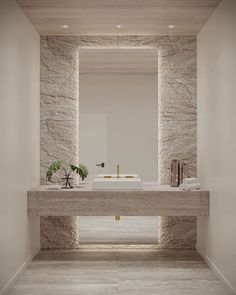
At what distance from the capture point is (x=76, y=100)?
5137 millimetres

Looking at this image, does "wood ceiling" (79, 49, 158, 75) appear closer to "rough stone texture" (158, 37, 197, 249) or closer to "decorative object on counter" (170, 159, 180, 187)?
"rough stone texture" (158, 37, 197, 249)

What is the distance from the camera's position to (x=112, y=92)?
4.82m

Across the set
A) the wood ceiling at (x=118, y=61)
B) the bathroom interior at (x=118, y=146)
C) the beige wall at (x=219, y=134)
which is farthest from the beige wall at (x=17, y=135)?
the beige wall at (x=219, y=134)

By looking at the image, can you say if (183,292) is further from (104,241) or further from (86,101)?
(86,101)

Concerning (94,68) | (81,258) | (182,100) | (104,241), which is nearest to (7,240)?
(81,258)

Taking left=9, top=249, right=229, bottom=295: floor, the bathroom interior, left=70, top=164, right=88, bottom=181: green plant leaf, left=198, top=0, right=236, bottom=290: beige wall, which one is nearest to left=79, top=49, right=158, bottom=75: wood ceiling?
the bathroom interior

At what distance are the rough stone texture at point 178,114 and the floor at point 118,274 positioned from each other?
11.5 inches

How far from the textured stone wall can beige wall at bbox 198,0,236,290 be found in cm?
20

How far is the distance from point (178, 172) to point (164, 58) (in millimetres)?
1283

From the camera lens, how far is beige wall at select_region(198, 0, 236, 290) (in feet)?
12.0

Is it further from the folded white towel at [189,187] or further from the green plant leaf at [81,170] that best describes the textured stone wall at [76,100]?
the folded white towel at [189,187]

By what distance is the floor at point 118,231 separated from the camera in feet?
17.0

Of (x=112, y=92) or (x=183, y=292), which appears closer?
(x=183, y=292)

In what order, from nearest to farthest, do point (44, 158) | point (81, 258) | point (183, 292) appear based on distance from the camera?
point (183, 292)
point (81, 258)
point (44, 158)
